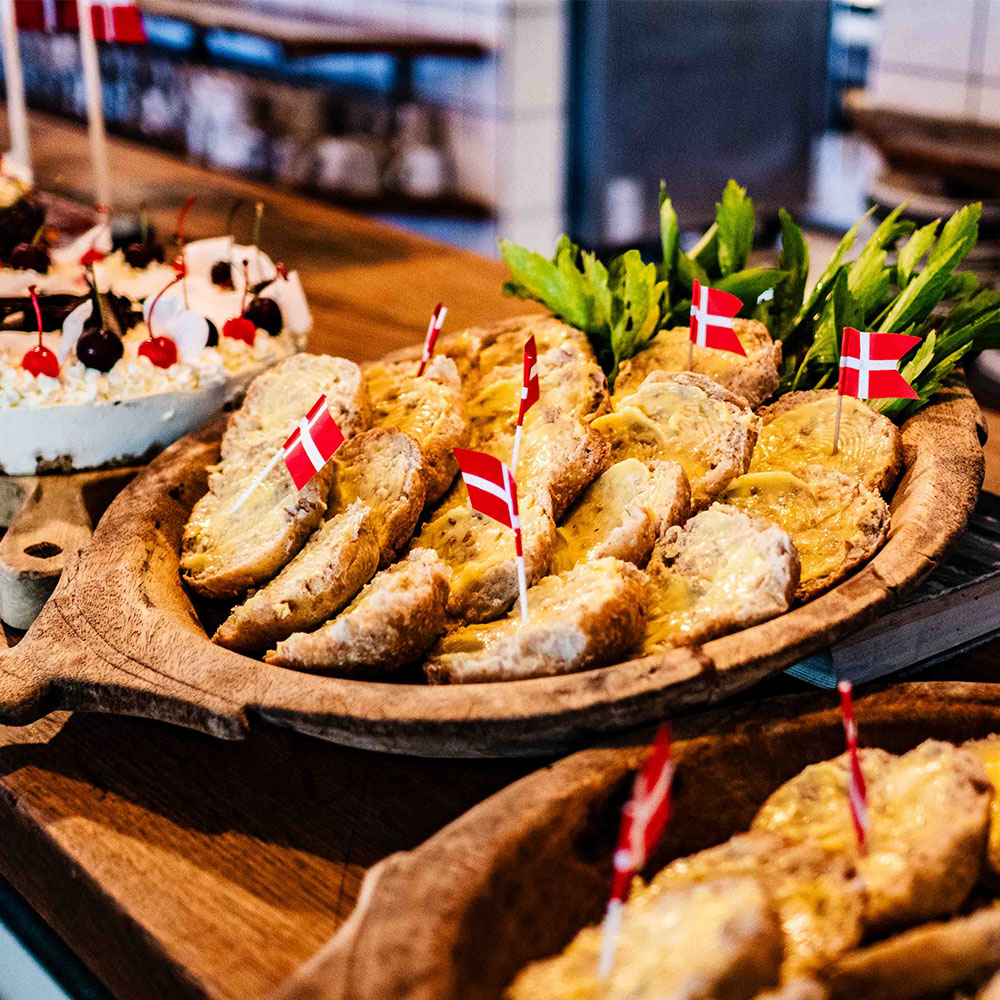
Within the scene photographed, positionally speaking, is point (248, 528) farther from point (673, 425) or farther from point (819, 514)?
point (819, 514)

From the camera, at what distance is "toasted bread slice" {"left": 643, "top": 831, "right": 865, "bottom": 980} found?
1.12 metres

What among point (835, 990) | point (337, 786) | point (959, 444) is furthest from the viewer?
point (959, 444)

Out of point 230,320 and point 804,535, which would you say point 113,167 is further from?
point 804,535

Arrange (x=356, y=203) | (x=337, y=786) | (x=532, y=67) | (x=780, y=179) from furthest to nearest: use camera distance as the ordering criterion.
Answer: (x=780, y=179), (x=356, y=203), (x=532, y=67), (x=337, y=786)

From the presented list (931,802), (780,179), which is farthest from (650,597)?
(780,179)

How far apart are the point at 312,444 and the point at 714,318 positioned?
785 mm

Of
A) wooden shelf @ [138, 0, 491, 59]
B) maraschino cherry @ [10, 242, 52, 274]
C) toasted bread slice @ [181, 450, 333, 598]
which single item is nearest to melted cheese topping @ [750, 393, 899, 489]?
toasted bread slice @ [181, 450, 333, 598]

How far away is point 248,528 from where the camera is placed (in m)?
1.96

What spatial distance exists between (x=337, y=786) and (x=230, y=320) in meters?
1.30

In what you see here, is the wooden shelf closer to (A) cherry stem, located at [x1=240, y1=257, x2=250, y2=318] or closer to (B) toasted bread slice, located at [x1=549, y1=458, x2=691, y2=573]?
(A) cherry stem, located at [x1=240, y1=257, x2=250, y2=318]

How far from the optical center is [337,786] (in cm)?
162

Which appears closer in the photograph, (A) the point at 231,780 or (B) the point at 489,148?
(A) the point at 231,780

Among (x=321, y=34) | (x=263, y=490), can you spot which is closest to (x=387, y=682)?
(x=263, y=490)

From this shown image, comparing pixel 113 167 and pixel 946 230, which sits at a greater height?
pixel 946 230
